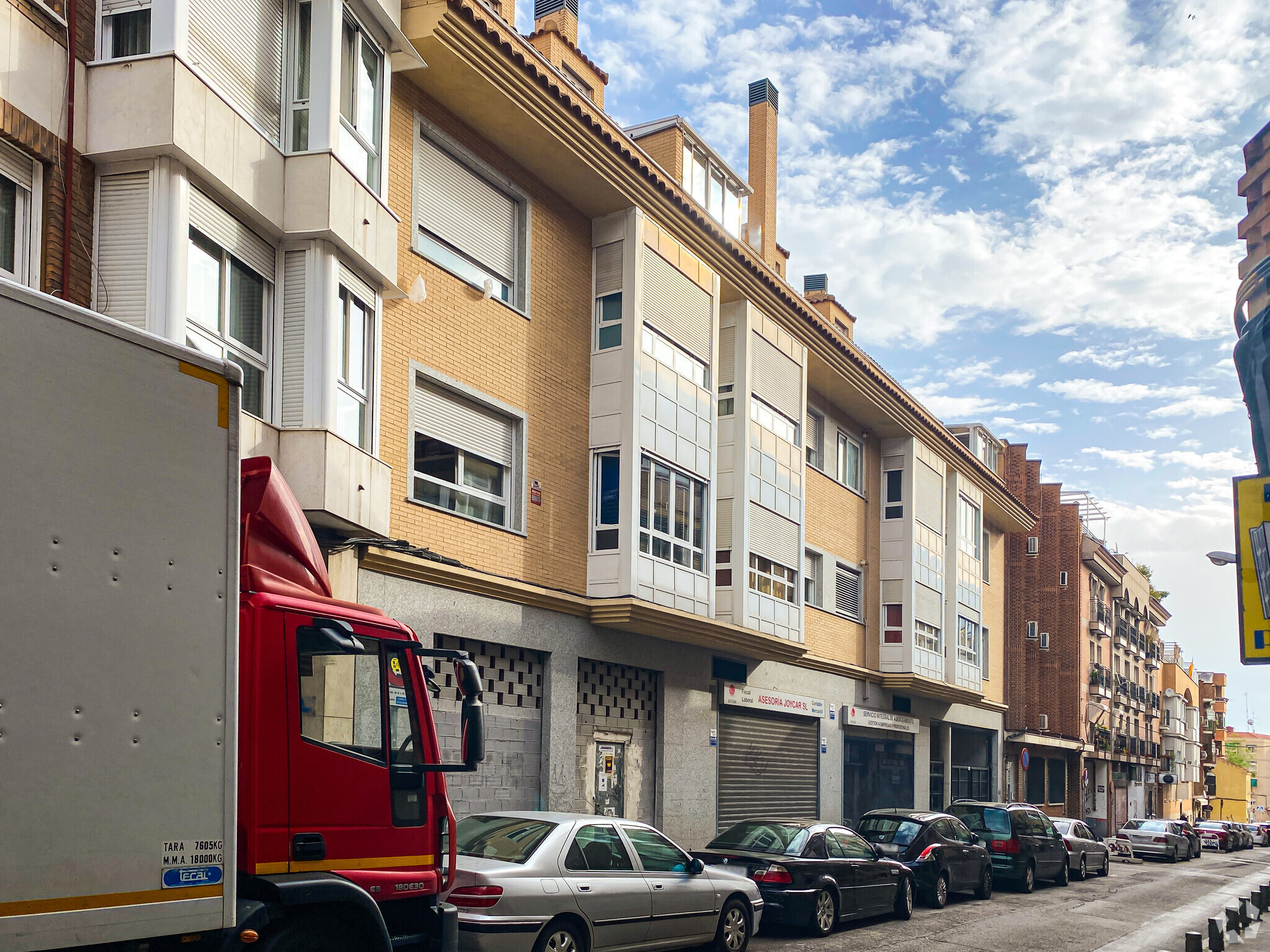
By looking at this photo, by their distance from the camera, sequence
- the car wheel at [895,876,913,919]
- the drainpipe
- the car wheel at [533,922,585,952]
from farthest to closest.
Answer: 1. the car wheel at [895,876,913,919]
2. the drainpipe
3. the car wheel at [533,922,585,952]

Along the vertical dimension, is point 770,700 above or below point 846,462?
below

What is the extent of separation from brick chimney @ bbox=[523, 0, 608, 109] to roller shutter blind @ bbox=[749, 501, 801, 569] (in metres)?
8.76

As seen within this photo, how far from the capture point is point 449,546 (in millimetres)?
15430

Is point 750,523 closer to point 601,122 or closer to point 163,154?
point 601,122

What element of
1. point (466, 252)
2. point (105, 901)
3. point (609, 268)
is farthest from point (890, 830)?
point (105, 901)

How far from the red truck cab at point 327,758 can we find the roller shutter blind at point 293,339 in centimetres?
552

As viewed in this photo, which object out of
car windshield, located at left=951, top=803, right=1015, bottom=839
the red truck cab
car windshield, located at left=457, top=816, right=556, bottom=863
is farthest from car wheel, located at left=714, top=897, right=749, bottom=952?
car windshield, located at left=951, top=803, right=1015, bottom=839

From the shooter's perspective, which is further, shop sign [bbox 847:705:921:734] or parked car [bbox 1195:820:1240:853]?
parked car [bbox 1195:820:1240:853]

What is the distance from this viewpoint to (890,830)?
18062 millimetres

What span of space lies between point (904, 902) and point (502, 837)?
8389 millimetres

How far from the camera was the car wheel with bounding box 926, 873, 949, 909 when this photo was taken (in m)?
17.7

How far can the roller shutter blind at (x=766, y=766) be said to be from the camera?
2217cm

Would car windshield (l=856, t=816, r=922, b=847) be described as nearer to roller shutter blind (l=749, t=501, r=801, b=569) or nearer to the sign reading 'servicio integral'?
the sign reading 'servicio integral'

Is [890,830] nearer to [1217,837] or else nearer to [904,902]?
[904,902]
